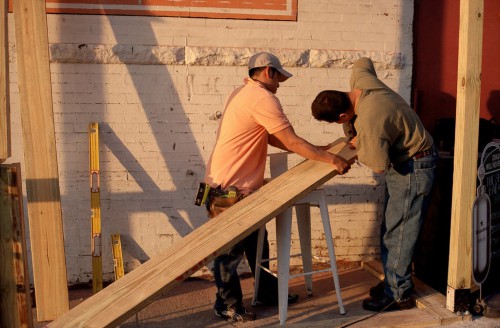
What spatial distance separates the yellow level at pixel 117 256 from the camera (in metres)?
5.95

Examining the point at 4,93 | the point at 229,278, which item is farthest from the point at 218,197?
the point at 4,93

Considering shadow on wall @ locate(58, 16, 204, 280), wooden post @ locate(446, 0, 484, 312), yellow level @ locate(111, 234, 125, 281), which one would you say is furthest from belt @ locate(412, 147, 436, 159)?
yellow level @ locate(111, 234, 125, 281)

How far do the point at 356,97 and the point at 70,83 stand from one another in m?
2.58

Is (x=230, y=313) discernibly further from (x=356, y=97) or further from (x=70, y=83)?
(x=70, y=83)

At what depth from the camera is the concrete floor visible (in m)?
5.08

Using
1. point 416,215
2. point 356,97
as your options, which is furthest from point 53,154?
point 416,215

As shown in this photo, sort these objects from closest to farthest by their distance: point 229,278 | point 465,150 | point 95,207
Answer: point 465,150
point 229,278
point 95,207

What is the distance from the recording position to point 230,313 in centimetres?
520

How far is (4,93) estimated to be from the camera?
4.71 meters

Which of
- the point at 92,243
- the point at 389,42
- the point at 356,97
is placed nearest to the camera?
the point at 356,97

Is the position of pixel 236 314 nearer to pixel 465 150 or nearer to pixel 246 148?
pixel 246 148

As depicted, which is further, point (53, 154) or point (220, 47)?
point (220, 47)

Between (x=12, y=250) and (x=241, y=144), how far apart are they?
1.76m

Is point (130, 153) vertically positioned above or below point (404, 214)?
above
